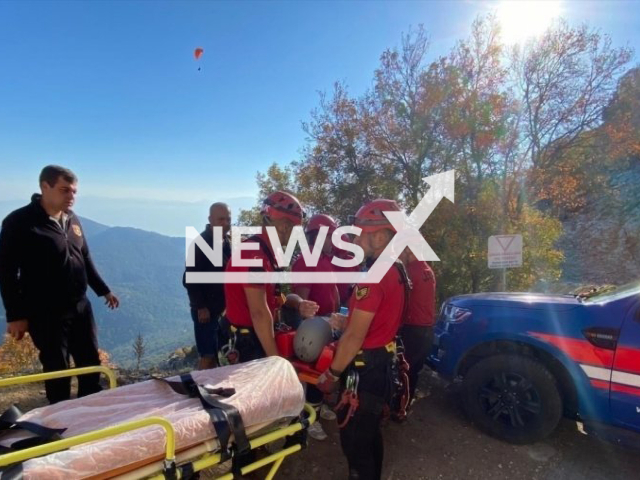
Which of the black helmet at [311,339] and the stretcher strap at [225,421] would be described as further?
the black helmet at [311,339]

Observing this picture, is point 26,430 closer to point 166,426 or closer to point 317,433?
point 166,426

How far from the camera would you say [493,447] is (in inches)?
146

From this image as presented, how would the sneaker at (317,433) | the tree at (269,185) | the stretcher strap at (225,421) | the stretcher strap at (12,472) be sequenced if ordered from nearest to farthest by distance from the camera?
the stretcher strap at (12,472), the stretcher strap at (225,421), the sneaker at (317,433), the tree at (269,185)

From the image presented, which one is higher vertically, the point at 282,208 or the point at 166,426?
the point at 282,208

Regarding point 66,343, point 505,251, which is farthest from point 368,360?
point 505,251

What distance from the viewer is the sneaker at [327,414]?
418cm

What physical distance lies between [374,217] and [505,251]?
4.17 m

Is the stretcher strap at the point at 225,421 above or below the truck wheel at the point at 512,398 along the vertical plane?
above

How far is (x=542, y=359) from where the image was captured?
3.63 metres

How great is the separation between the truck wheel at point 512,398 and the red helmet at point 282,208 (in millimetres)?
2355

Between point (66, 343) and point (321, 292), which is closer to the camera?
point (66, 343)

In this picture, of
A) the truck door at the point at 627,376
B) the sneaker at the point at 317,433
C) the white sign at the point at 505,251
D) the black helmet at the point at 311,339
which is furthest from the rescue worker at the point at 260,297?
the white sign at the point at 505,251

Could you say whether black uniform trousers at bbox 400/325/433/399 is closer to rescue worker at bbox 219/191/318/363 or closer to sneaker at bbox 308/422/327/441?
sneaker at bbox 308/422/327/441

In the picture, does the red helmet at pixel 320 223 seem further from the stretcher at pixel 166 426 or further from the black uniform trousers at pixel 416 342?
the stretcher at pixel 166 426
